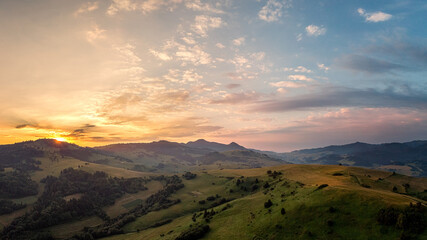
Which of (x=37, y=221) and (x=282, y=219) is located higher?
(x=282, y=219)

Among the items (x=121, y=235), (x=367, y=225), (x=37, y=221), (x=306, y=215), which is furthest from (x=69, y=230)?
(x=367, y=225)

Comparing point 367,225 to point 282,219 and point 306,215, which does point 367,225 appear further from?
point 282,219

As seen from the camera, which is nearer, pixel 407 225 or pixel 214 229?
pixel 407 225

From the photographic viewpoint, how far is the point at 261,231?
7056 centimetres

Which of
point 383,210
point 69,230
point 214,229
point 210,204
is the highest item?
point 383,210

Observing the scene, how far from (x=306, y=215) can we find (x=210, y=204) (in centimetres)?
11830

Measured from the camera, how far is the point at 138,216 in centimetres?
19375

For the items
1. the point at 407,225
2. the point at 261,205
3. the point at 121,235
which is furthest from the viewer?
the point at 121,235

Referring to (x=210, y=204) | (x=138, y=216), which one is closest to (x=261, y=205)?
(x=210, y=204)

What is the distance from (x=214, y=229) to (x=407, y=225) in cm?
6198

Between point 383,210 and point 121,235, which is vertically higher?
point 383,210

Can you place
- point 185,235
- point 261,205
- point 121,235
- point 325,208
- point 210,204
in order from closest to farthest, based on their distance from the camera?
point 325,208, point 185,235, point 261,205, point 121,235, point 210,204

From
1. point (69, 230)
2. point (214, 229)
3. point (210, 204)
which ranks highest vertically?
point (214, 229)

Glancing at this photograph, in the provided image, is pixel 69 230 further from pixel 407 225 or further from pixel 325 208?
pixel 407 225
